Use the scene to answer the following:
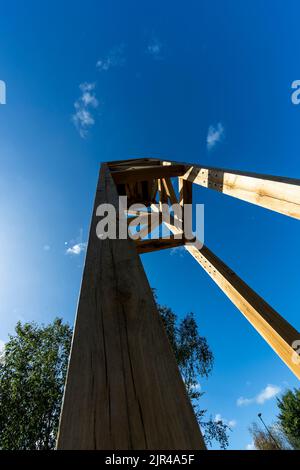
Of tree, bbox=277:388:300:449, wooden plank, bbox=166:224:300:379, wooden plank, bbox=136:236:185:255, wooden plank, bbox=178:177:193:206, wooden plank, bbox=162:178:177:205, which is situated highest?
tree, bbox=277:388:300:449

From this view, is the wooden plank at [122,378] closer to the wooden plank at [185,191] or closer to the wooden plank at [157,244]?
the wooden plank at [157,244]

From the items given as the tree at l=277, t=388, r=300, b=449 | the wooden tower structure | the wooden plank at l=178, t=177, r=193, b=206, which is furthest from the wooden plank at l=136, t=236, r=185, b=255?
the tree at l=277, t=388, r=300, b=449

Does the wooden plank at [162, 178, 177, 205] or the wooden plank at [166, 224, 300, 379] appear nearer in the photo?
the wooden plank at [166, 224, 300, 379]

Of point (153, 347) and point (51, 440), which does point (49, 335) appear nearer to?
point (51, 440)

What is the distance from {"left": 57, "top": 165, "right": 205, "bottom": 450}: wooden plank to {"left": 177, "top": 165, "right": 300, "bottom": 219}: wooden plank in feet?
2.64

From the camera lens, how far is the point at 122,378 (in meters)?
0.54

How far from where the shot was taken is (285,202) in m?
1.14

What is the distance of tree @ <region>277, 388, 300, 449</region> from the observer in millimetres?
26812

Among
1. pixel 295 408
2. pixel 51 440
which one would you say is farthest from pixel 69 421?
pixel 295 408

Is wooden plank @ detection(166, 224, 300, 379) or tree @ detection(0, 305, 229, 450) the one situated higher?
tree @ detection(0, 305, 229, 450)

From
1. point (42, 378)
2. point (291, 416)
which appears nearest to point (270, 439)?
point (291, 416)

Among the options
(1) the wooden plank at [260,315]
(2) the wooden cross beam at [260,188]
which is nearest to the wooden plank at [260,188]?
(2) the wooden cross beam at [260,188]

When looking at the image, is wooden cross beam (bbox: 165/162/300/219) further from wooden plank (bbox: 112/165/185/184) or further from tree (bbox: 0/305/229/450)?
tree (bbox: 0/305/229/450)
